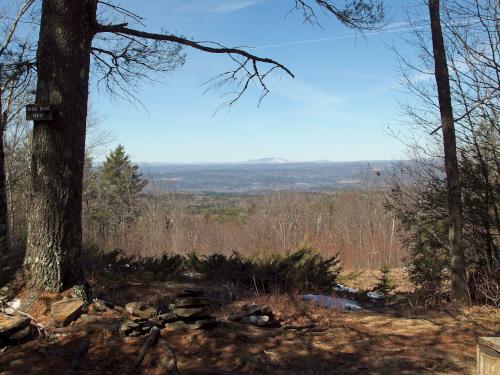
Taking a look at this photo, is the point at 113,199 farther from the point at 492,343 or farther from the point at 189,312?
the point at 492,343

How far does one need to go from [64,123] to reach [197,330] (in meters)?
2.55

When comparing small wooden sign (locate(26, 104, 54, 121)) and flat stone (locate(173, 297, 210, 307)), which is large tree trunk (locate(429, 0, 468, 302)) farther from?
small wooden sign (locate(26, 104, 54, 121))

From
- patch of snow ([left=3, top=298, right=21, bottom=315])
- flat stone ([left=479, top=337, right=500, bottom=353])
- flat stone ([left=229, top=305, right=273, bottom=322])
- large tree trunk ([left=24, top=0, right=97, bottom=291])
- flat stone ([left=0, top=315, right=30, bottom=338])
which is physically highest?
large tree trunk ([left=24, top=0, right=97, bottom=291])

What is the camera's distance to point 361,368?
3641 mm

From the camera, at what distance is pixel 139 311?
4.57 m

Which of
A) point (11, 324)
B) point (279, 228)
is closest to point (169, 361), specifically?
point (11, 324)

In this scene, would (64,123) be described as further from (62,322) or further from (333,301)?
(333,301)

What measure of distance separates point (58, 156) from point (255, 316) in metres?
2.67

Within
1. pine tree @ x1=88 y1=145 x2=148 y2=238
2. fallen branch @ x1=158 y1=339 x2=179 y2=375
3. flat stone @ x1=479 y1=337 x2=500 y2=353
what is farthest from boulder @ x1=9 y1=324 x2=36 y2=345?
pine tree @ x1=88 y1=145 x2=148 y2=238

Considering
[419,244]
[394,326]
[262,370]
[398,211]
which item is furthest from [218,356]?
[398,211]

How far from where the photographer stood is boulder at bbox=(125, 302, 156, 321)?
453cm

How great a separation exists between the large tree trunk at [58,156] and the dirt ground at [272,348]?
40cm

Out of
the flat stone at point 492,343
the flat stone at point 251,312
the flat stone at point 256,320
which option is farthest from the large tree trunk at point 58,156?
the flat stone at point 492,343

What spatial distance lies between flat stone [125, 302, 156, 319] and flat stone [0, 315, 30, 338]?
94 cm
